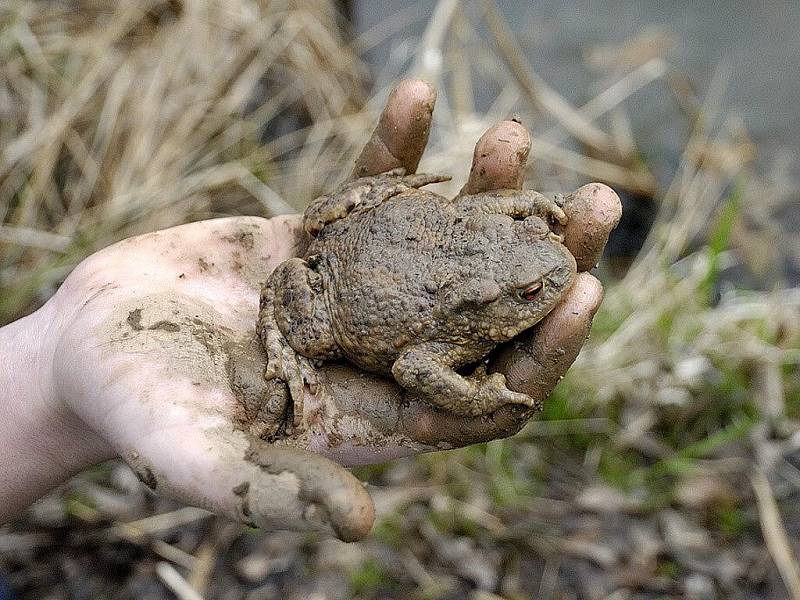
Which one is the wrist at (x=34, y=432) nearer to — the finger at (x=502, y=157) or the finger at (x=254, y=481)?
the finger at (x=254, y=481)

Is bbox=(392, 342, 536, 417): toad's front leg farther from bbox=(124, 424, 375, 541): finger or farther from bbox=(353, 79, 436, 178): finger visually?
bbox=(353, 79, 436, 178): finger

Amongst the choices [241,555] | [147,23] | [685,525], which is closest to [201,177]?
[147,23]

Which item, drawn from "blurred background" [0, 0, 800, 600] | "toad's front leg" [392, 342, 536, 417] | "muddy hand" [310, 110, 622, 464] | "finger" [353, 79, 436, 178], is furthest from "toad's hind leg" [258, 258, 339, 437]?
"blurred background" [0, 0, 800, 600]

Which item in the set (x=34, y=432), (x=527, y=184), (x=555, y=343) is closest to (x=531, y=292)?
(x=555, y=343)

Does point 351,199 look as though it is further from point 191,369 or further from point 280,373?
point 191,369

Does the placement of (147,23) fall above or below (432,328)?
above

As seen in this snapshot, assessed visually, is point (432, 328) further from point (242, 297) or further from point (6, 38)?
point (6, 38)

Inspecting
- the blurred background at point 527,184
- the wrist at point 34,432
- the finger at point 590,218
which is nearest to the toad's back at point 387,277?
the finger at point 590,218
